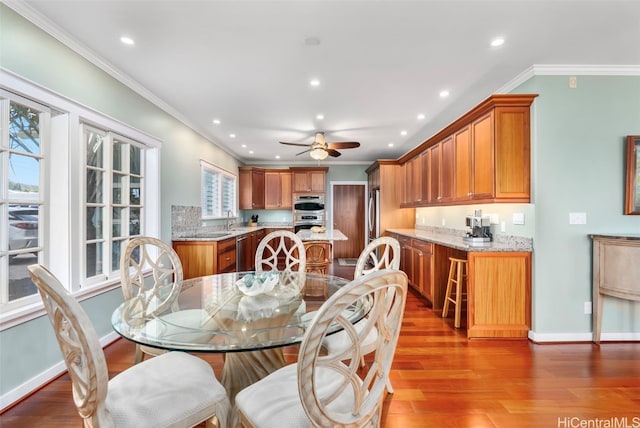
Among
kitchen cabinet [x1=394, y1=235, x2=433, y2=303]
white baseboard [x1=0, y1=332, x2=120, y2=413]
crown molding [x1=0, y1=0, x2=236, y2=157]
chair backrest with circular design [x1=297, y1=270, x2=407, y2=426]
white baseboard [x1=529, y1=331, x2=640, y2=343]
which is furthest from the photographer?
kitchen cabinet [x1=394, y1=235, x2=433, y2=303]

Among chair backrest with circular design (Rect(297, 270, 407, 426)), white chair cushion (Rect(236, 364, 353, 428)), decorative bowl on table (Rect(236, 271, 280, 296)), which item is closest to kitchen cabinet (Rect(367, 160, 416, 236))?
decorative bowl on table (Rect(236, 271, 280, 296))

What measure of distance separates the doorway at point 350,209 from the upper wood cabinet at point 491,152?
3.52 m

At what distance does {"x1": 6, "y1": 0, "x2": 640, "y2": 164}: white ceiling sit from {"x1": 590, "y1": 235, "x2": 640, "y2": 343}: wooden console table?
1.62 m

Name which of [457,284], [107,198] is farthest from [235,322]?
[457,284]

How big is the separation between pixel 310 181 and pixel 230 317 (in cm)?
546

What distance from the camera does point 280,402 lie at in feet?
3.63

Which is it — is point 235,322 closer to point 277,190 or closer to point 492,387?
point 492,387

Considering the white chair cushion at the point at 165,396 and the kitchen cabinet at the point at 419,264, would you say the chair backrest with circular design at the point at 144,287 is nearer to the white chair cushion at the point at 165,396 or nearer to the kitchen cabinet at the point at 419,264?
the white chair cushion at the point at 165,396

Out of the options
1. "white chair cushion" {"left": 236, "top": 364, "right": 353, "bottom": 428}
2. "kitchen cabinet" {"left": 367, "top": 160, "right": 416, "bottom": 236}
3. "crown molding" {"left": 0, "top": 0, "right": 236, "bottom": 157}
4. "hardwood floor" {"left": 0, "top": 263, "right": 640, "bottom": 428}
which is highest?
"crown molding" {"left": 0, "top": 0, "right": 236, "bottom": 157}

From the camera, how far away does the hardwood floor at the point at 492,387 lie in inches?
65.9

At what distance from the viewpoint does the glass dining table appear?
1.20m

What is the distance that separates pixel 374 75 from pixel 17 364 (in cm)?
351

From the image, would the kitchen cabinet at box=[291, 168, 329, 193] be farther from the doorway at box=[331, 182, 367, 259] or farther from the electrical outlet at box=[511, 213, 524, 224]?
the electrical outlet at box=[511, 213, 524, 224]

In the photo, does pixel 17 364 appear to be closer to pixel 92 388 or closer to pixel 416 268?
pixel 92 388
